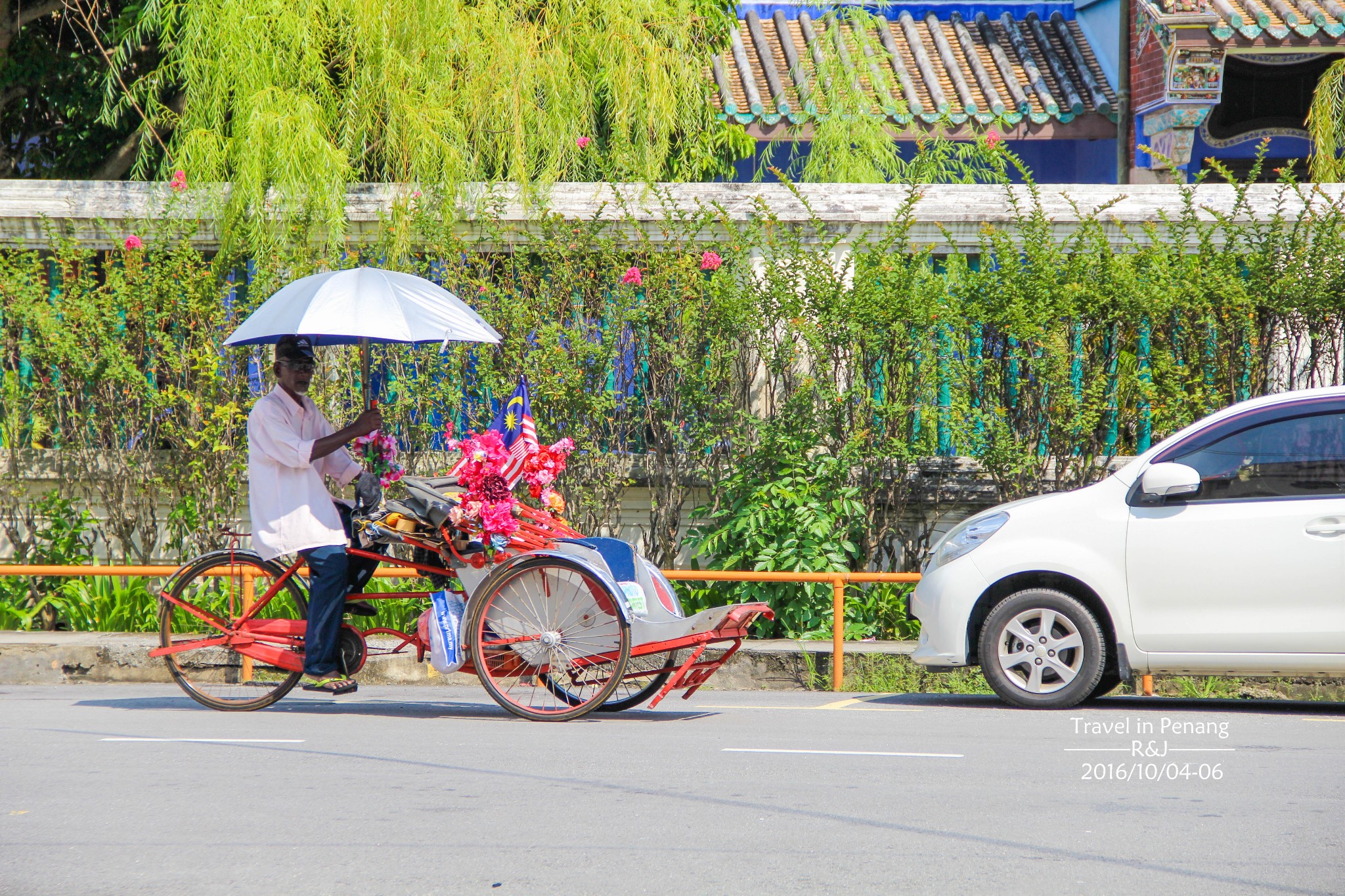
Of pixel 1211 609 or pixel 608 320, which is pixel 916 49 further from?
pixel 1211 609

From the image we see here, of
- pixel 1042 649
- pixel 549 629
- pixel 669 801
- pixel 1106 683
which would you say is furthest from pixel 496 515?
pixel 1106 683

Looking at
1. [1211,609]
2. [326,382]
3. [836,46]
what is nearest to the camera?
[1211,609]

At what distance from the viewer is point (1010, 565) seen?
7695mm

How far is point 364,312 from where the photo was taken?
7.11 metres

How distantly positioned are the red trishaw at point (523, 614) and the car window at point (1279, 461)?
2574 millimetres

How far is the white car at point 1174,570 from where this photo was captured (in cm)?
735

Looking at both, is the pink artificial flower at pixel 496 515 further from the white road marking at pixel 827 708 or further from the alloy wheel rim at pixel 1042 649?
the alloy wheel rim at pixel 1042 649

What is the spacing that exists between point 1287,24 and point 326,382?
991 centimetres

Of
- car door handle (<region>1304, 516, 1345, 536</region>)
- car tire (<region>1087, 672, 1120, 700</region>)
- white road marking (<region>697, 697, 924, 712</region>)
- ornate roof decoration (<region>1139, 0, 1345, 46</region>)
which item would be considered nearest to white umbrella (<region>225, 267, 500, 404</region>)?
white road marking (<region>697, 697, 924, 712</region>)

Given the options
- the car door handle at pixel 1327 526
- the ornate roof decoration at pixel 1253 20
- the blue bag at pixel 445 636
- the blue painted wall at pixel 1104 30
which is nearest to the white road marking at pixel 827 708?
the blue bag at pixel 445 636

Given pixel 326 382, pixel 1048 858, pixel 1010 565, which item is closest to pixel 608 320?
pixel 326 382

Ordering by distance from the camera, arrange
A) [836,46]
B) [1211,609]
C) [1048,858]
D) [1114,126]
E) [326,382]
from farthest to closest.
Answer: [1114,126] → [836,46] → [326,382] → [1211,609] → [1048,858]

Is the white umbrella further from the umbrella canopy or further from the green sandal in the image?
the green sandal

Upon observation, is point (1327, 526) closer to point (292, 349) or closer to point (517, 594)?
point (517, 594)
